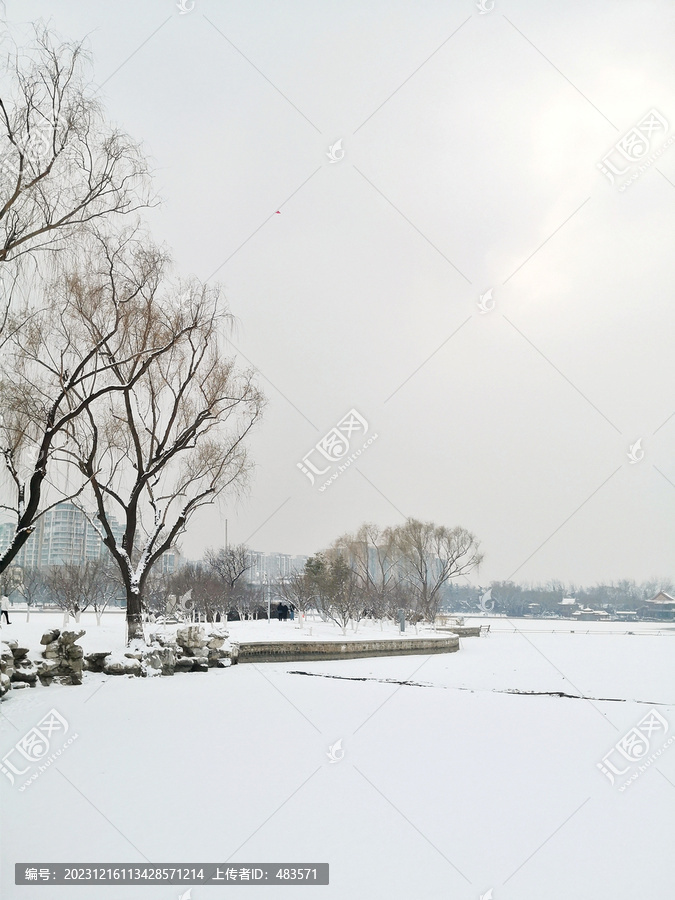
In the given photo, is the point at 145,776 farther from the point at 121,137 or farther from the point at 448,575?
the point at 448,575

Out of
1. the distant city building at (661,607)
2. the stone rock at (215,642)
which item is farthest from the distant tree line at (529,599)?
the stone rock at (215,642)

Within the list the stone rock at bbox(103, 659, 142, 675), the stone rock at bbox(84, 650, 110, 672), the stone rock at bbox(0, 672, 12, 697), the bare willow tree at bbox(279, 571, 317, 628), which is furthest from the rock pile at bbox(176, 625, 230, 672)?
the bare willow tree at bbox(279, 571, 317, 628)

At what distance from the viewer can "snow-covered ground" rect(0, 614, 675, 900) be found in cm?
331

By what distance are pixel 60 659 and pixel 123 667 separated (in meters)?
1.20

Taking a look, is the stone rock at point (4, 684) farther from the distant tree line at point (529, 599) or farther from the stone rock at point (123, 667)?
the distant tree line at point (529, 599)

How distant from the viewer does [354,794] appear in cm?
448

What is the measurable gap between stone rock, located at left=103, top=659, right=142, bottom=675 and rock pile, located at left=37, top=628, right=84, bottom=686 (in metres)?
0.59

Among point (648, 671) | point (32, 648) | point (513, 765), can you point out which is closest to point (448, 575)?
point (648, 671)

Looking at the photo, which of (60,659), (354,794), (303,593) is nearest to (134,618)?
(60,659)

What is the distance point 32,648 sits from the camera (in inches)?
368

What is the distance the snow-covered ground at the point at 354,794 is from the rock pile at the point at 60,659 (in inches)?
20.2

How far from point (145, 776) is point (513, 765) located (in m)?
3.09

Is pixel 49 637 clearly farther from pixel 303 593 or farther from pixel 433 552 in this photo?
pixel 433 552

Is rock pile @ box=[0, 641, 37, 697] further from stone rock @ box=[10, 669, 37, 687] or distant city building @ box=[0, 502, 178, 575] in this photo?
distant city building @ box=[0, 502, 178, 575]
